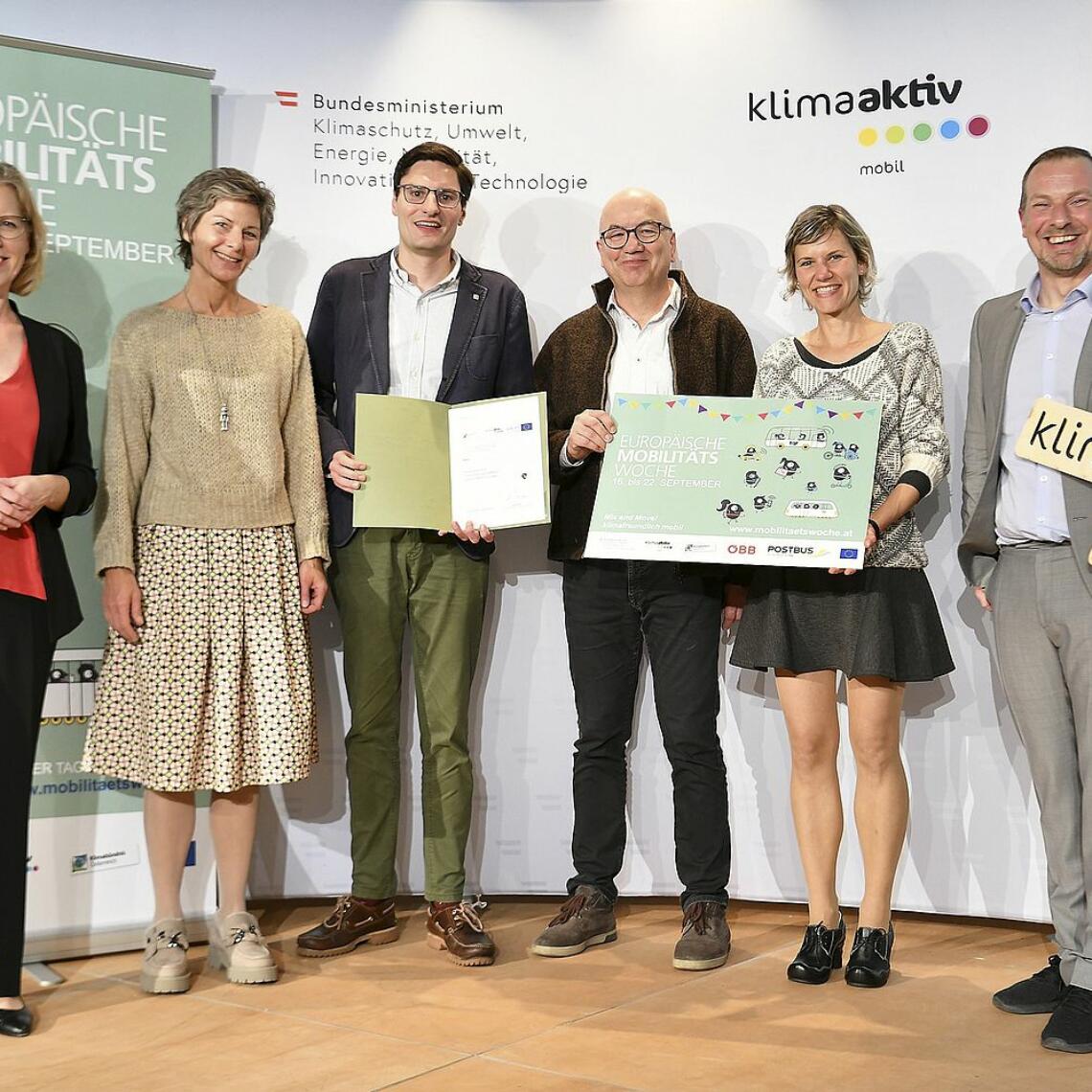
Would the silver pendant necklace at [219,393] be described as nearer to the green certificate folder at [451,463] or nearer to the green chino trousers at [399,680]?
the green certificate folder at [451,463]

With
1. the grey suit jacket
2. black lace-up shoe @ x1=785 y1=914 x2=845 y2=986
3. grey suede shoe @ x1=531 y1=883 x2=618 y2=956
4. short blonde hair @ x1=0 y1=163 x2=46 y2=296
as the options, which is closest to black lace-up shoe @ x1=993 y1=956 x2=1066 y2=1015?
black lace-up shoe @ x1=785 y1=914 x2=845 y2=986

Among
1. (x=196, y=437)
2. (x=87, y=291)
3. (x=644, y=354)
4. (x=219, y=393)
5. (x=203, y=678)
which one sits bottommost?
(x=203, y=678)

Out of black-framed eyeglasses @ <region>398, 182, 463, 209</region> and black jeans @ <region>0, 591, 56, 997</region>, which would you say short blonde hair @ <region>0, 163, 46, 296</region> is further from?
black-framed eyeglasses @ <region>398, 182, 463, 209</region>

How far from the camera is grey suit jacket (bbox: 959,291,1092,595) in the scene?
2951 mm

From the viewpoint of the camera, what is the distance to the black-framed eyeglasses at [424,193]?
11.2 ft

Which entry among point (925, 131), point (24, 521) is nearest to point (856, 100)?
point (925, 131)

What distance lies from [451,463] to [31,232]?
1.15 m

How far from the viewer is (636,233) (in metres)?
3.39

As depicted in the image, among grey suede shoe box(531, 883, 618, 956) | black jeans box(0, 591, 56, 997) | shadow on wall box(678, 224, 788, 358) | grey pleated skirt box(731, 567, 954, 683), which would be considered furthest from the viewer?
shadow on wall box(678, 224, 788, 358)

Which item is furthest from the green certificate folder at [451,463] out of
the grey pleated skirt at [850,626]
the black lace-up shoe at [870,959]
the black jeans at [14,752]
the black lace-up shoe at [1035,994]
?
the black lace-up shoe at [1035,994]

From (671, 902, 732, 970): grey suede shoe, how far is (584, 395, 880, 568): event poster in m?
0.96

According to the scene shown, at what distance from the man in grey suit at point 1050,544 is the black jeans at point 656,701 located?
753mm

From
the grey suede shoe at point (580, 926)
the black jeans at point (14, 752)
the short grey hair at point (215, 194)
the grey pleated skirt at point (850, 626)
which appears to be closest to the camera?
the black jeans at point (14, 752)

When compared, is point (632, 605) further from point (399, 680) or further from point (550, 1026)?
point (550, 1026)
